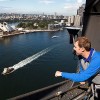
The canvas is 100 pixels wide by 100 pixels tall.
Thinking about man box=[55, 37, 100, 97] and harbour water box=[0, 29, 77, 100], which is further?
harbour water box=[0, 29, 77, 100]

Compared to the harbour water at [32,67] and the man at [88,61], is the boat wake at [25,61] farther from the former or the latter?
the man at [88,61]

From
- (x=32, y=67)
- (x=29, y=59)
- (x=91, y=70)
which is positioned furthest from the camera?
(x=29, y=59)

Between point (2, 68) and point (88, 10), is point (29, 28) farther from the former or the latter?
point (88, 10)

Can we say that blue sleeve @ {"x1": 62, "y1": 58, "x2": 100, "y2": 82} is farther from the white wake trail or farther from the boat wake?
the white wake trail

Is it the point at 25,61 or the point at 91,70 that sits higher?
the point at 91,70

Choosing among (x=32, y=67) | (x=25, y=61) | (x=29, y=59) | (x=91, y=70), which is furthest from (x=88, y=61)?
(x=29, y=59)

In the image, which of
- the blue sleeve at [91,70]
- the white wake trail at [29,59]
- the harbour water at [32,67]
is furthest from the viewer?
the white wake trail at [29,59]

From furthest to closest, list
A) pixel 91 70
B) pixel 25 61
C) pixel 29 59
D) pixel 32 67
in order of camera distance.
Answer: pixel 29 59 → pixel 25 61 → pixel 32 67 → pixel 91 70

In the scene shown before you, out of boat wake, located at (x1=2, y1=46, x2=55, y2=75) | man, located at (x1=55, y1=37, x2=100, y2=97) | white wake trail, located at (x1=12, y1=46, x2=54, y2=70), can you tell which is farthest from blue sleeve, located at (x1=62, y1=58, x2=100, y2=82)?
white wake trail, located at (x1=12, y1=46, x2=54, y2=70)

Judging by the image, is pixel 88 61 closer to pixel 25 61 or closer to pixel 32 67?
pixel 32 67

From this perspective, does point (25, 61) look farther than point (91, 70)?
Yes

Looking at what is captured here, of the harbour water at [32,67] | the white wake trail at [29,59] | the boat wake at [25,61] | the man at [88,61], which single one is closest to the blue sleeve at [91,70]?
the man at [88,61]

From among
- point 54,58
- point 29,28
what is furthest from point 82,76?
point 29,28
